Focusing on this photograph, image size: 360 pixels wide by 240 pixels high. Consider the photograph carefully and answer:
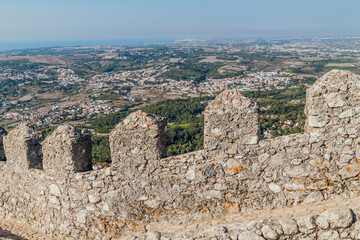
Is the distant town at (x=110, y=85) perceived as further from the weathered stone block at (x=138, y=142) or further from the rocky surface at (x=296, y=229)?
the rocky surface at (x=296, y=229)

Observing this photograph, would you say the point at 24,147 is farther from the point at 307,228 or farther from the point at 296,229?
the point at 307,228

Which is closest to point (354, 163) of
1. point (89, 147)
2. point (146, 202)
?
point (146, 202)

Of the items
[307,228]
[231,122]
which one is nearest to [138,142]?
[231,122]

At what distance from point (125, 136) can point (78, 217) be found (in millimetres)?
1784

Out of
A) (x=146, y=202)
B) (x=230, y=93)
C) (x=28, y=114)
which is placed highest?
(x=230, y=93)

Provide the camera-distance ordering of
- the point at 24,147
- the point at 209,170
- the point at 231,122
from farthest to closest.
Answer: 1. the point at 24,147
2. the point at 209,170
3. the point at 231,122

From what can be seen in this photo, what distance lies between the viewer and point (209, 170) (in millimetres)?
4523

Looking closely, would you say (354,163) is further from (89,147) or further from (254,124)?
(89,147)

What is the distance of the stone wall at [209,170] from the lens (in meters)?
4.20

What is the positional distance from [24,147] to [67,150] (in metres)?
1.15

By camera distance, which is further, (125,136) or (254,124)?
(125,136)

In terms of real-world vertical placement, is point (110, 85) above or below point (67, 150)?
below

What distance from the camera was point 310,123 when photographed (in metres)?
4.24

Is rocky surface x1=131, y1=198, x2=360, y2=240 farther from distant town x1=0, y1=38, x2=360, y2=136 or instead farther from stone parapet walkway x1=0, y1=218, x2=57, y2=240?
distant town x1=0, y1=38, x2=360, y2=136
